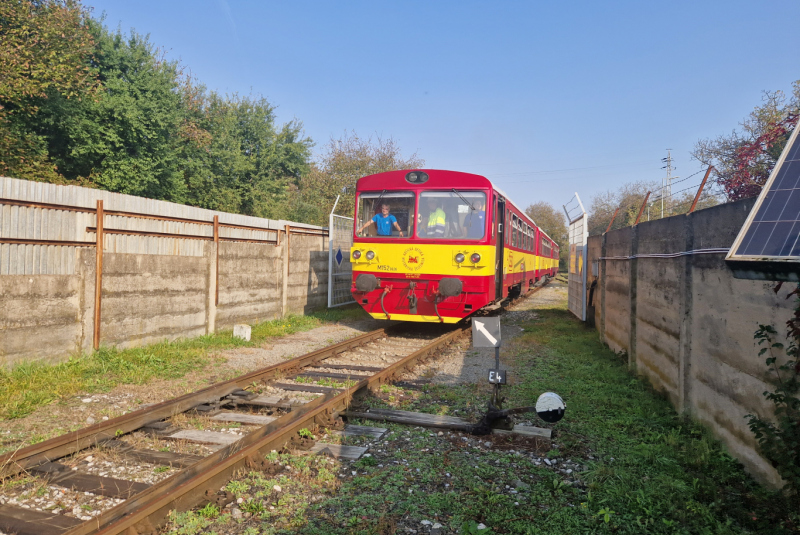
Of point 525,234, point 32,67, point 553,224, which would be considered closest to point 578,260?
point 525,234

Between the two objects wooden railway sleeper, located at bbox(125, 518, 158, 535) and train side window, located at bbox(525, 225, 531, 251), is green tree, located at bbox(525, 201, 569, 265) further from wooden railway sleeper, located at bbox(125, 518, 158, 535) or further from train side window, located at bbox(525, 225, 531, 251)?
wooden railway sleeper, located at bbox(125, 518, 158, 535)

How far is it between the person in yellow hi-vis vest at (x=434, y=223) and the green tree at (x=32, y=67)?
12717 millimetres

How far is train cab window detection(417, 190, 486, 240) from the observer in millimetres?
9828

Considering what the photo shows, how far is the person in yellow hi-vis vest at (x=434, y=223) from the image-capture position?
9992 mm

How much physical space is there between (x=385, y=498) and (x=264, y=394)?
2975 mm

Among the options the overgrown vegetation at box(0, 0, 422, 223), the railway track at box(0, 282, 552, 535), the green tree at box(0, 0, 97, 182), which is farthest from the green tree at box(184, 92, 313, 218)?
the railway track at box(0, 282, 552, 535)

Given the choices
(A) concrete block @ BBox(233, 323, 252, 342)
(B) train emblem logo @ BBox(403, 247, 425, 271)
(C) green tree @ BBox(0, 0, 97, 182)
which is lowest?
(A) concrete block @ BBox(233, 323, 252, 342)

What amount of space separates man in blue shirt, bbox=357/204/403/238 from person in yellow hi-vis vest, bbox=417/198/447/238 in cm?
52

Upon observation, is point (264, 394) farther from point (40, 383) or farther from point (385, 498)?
point (385, 498)

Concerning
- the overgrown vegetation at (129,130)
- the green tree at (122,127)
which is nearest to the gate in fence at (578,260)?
the overgrown vegetation at (129,130)

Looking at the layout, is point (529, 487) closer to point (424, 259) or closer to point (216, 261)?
point (424, 259)

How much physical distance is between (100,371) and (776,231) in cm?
745

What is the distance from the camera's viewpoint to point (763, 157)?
9.55 m

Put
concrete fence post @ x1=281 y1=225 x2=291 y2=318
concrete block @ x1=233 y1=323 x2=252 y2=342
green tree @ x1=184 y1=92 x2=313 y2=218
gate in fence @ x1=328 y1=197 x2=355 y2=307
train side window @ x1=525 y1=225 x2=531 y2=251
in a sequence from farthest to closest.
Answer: green tree @ x1=184 y1=92 x2=313 y2=218, train side window @ x1=525 y1=225 x2=531 y2=251, gate in fence @ x1=328 y1=197 x2=355 y2=307, concrete fence post @ x1=281 y1=225 x2=291 y2=318, concrete block @ x1=233 y1=323 x2=252 y2=342
